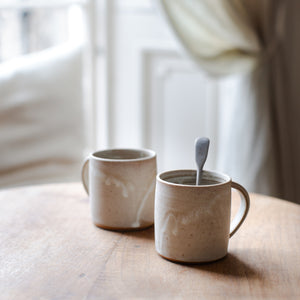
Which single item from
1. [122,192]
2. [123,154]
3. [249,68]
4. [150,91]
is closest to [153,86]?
[150,91]

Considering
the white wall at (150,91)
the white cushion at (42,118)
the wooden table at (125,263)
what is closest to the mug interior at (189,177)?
the wooden table at (125,263)

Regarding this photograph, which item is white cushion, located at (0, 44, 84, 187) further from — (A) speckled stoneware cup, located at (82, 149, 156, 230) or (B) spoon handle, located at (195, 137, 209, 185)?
(B) spoon handle, located at (195, 137, 209, 185)

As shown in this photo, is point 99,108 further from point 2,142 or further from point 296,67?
point 296,67

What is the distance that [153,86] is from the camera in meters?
1.93

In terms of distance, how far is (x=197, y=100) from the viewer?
75.6 inches

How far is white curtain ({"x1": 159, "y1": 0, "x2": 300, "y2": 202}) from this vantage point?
1.58 meters

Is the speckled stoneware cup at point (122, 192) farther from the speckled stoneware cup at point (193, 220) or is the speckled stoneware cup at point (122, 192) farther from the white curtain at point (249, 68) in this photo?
the white curtain at point (249, 68)

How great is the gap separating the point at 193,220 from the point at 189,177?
10 cm

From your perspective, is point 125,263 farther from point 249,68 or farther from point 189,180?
point 249,68

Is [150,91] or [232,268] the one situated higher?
[150,91]

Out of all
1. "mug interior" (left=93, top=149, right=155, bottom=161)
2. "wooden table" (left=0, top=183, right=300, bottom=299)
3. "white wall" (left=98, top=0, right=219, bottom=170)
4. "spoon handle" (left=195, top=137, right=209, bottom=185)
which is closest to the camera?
"wooden table" (left=0, top=183, right=300, bottom=299)

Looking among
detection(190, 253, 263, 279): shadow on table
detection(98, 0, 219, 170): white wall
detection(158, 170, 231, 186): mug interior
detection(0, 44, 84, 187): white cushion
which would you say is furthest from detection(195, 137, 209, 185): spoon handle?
detection(98, 0, 219, 170): white wall

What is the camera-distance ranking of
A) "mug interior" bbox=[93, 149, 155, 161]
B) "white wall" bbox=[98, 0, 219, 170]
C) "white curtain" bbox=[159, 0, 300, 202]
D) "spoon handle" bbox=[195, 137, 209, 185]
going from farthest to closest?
"white wall" bbox=[98, 0, 219, 170] < "white curtain" bbox=[159, 0, 300, 202] < "mug interior" bbox=[93, 149, 155, 161] < "spoon handle" bbox=[195, 137, 209, 185]

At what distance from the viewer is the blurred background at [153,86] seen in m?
1.53
